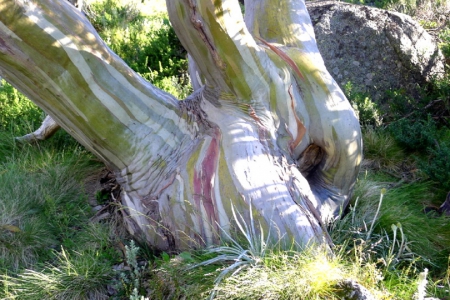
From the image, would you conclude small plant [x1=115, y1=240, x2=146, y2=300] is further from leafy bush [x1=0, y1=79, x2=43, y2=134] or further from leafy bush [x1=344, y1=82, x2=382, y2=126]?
leafy bush [x1=344, y1=82, x2=382, y2=126]

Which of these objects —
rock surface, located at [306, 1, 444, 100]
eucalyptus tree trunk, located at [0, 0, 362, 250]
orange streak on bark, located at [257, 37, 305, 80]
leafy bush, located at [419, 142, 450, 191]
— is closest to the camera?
eucalyptus tree trunk, located at [0, 0, 362, 250]

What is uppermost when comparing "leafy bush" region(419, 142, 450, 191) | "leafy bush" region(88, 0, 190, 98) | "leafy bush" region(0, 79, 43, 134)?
"leafy bush" region(88, 0, 190, 98)

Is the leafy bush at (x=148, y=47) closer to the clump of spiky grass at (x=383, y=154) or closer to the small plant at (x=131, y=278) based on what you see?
the clump of spiky grass at (x=383, y=154)

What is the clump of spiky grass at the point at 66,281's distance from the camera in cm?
286

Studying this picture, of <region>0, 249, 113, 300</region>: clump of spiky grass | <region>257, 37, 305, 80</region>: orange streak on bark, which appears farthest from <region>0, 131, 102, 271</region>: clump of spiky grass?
<region>257, 37, 305, 80</region>: orange streak on bark

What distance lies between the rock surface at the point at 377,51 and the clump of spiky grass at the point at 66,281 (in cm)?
441

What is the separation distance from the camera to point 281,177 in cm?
312

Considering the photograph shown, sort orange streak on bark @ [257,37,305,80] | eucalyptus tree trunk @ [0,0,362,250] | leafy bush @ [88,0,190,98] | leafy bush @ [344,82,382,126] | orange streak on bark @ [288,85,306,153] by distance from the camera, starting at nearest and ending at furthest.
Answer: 1. eucalyptus tree trunk @ [0,0,362,250]
2. orange streak on bark @ [288,85,306,153]
3. orange streak on bark @ [257,37,305,80]
4. leafy bush @ [344,82,382,126]
5. leafy bush @ [88,0,190,98]

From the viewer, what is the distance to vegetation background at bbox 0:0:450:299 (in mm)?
2613

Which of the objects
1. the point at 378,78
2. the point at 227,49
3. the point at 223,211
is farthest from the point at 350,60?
the point at 223,211

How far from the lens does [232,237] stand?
9.50ft

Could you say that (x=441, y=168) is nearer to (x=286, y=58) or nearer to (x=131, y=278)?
(x=286, y=58)

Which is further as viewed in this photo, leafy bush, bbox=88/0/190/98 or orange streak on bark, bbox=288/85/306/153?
leafy bush, bbox=88/0/190/98

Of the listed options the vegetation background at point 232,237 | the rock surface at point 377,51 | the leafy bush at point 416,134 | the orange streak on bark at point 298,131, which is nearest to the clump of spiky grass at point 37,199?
the vegetation background at point 232,237
